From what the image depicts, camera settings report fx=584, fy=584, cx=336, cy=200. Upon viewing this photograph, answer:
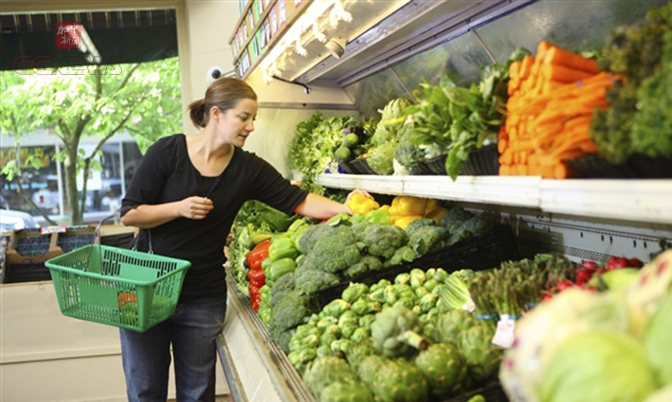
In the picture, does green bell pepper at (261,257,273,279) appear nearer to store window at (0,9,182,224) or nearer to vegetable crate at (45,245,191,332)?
vegetable crate at (45,245,191,332)

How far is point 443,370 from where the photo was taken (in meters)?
1.46

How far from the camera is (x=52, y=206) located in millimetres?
6582

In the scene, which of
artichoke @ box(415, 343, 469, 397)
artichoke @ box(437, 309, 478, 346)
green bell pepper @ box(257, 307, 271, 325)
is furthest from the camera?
green bell pepper @ box(257, 307, 271, 325)

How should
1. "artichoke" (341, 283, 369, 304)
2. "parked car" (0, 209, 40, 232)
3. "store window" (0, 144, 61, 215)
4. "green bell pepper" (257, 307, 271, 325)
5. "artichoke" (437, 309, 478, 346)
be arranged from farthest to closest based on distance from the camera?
"store window" (0, 144, 61, 215) < "parked car" (0, 209, 40, 232) < "green bell pepper" (257, 307, 271, 325) < "artichoke" (341, 283, 369, 304) < "artichoke" (437, 309, 478, 346)

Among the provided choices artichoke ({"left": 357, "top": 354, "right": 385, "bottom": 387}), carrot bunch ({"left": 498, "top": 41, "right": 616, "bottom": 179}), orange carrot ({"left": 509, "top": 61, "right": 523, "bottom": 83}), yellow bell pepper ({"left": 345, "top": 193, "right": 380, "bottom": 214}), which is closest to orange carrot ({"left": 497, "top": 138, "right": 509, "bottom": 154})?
carrot bunch ({"left": 498, "top": 41, "right": 616, "bottom": 179})

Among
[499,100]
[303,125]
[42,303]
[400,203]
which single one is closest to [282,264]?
[400,203]

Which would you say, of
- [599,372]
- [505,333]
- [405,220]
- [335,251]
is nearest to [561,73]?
[505,333]

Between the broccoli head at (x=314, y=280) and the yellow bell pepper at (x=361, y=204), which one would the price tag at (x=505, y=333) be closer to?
the broccoli head at (x=314, y=280)

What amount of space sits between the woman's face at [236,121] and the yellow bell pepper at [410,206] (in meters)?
0.83

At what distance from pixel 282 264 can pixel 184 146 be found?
2.46 ft

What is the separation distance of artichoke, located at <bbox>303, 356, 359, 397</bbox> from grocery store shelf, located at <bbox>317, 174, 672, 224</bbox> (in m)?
0.60

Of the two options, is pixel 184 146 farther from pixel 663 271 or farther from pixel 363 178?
pixel 663 271

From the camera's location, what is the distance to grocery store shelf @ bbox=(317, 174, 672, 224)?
966 mm

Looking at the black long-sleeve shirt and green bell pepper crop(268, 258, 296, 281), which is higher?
the black long-sleeve shirt
